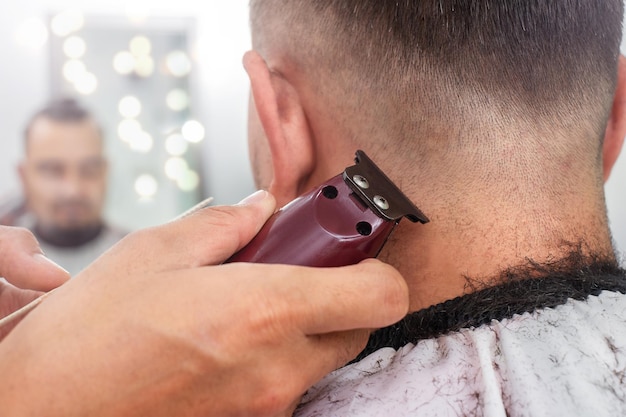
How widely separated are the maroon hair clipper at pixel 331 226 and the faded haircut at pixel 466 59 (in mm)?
182

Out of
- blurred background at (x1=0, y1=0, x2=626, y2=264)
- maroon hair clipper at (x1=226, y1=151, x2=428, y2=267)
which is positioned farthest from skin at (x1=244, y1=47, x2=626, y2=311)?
blurred background at (x1=0, y1=0, x2=626, y2=264)

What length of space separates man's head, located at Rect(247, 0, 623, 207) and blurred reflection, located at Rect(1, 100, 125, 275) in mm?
2453

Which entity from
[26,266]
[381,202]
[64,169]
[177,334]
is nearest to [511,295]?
[381,202]

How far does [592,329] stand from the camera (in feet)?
2.43

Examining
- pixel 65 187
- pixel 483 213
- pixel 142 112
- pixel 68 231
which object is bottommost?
pixel 68 231

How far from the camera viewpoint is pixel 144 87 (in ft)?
10.6

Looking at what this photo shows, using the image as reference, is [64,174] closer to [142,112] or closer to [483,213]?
[142,112]

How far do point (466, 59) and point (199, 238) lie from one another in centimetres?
44

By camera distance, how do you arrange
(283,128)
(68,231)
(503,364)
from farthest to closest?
(68,231) → (283,128) → (503,364)

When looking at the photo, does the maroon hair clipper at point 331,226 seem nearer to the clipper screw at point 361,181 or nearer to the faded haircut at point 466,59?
the clipper screw at point 361,181

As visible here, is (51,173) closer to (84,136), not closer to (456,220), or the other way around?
(84,136)

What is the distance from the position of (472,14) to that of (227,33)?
8.53 feet

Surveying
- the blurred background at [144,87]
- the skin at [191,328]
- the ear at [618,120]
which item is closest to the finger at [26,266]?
the skin at [191,328]

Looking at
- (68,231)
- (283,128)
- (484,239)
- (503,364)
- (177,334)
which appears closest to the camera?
(177,334)
